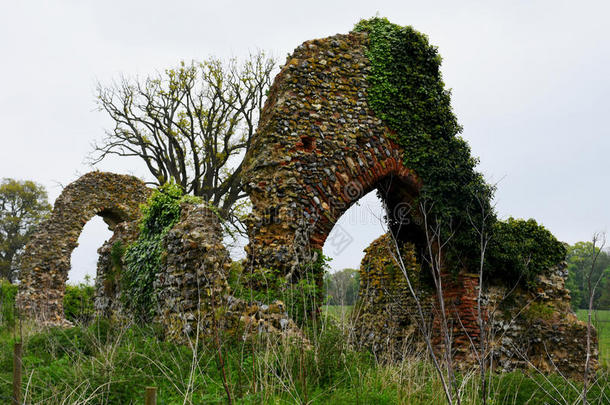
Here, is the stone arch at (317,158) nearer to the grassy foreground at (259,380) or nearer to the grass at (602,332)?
the grass at (602,332)

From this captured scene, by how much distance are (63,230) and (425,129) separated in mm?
13740

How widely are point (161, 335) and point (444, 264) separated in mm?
5202

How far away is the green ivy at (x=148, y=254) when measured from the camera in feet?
26.5

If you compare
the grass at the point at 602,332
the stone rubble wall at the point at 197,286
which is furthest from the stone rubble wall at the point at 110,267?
the grass at the point at 602,332

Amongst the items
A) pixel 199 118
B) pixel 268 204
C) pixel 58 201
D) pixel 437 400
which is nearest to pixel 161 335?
pixel 268 204

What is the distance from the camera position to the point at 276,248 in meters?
6.63

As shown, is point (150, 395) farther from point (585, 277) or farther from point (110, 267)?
point (110, 267)

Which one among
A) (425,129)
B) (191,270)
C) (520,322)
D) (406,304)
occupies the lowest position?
(520,322)

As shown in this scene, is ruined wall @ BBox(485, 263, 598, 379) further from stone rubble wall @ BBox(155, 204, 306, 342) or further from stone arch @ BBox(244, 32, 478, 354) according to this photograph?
stone rubble wall @ BBox(155, 204, 306, 342)

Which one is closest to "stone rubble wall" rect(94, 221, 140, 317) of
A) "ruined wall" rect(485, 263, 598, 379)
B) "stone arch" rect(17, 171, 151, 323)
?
"stone arch" rect(17, 171, 151, 323)

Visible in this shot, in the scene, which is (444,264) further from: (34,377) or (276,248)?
(34,377)

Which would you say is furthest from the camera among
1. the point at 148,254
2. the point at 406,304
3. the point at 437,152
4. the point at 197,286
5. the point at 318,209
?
the point at 406,304

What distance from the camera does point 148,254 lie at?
838 cm

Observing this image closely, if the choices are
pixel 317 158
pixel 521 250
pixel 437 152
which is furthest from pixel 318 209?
pixel 521 250
